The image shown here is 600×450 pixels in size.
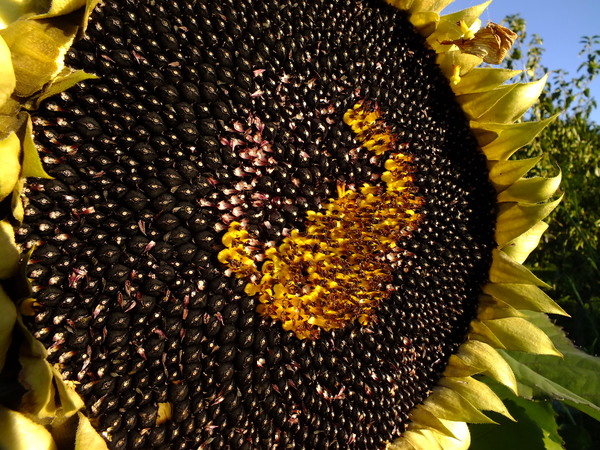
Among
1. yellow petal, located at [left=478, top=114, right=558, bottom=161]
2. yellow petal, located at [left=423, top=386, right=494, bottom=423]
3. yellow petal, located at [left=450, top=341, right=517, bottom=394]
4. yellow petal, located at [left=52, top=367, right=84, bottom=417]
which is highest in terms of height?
yellow petal, located at [left=478, top=114, right=558, bottom=161]

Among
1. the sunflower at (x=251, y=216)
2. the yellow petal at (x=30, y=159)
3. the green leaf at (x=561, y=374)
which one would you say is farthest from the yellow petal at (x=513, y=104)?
the yellow petal at (x=30, y=159)

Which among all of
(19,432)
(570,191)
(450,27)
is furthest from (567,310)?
(19,432)

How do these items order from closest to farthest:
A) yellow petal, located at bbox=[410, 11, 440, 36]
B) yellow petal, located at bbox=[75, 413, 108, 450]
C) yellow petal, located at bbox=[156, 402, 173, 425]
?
yellow petal, located at bbox=[75, 413, 108, 450], yellow petal, located at bbox=[156, 402, 173, 425], yellow petal, located at bbox=[410, 11, 440, 36]

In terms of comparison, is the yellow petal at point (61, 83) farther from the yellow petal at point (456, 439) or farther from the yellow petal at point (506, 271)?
the yellow petal at point (456, 439)

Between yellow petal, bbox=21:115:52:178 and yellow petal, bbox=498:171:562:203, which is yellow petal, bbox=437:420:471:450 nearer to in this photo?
yellow petal, bbox=498:171:562:203

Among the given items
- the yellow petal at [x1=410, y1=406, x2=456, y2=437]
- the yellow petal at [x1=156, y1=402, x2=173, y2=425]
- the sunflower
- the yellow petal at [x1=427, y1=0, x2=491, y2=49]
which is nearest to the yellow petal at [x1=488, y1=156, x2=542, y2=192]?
the sunflower

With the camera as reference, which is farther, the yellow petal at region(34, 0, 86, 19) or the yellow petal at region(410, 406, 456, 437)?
the yellow petal at region(410, 406, 456, 437)

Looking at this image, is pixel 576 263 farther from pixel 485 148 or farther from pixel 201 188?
pixel 201 188
